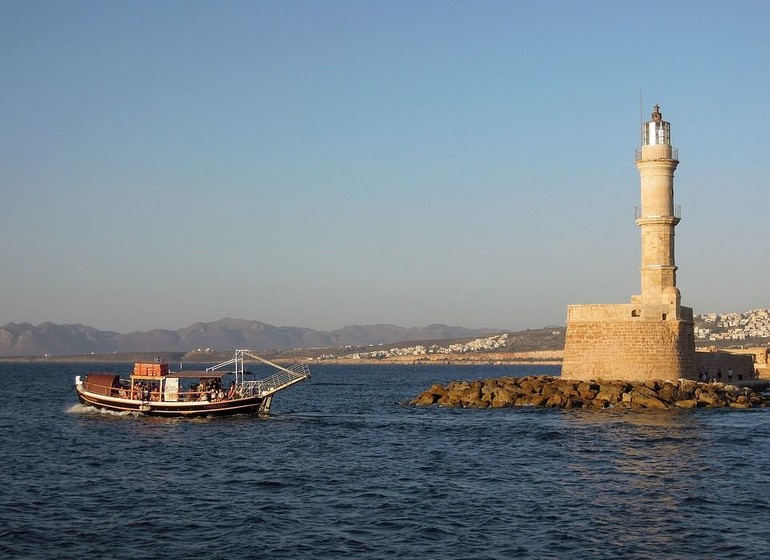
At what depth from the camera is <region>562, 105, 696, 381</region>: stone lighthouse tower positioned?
146 ft

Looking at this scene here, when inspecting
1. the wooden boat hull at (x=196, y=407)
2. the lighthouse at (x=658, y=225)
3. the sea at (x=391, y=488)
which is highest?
the lighthouse at (x=658, y=225)

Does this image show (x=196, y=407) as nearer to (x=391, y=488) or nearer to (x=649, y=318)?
(x=391, y=488)

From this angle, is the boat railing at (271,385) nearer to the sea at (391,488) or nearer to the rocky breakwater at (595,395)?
the sea at (391,488)

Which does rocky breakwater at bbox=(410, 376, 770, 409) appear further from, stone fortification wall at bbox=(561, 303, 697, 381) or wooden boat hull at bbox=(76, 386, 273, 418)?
wooden boat hull at bbox=(76, 386, 273, 418)

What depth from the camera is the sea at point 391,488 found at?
1705cm

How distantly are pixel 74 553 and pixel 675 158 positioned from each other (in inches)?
1483

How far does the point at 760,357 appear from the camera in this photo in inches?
2798

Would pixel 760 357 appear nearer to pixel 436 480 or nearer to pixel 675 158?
pixel 675 158

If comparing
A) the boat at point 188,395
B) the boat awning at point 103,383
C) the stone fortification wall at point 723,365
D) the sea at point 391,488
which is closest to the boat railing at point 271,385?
the boat at point 188,395

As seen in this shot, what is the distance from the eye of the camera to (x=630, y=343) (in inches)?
1758

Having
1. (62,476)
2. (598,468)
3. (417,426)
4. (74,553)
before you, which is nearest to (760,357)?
(417,426)

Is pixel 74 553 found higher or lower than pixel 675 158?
lower

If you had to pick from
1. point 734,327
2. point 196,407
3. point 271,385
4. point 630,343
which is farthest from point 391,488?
point 734,327

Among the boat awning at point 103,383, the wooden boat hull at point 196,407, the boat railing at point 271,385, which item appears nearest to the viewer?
the wooden boat hull at point 196,407
